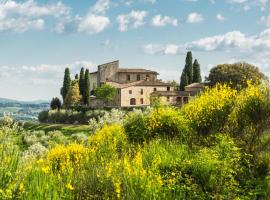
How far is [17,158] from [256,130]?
11.2 m

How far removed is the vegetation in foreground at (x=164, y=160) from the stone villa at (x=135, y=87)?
187 feet

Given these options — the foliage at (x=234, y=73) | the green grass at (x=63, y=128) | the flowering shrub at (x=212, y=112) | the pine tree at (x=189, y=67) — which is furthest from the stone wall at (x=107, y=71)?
the flowering shrub at (x=212, y=112)

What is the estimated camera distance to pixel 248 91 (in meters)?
18.0

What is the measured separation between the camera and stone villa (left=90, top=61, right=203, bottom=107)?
8806 cm

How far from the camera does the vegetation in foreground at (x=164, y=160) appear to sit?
30.0ft

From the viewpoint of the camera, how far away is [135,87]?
306ft

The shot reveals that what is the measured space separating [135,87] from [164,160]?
3184 inches

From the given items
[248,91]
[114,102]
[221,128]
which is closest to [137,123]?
[221,128]

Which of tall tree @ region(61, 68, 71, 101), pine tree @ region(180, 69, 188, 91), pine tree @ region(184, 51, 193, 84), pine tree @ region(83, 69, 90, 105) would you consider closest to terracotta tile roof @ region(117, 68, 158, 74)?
tall tree @ region(61, 68, 71, 101)

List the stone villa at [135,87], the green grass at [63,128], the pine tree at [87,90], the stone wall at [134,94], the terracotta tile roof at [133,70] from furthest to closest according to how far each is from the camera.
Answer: the terracotta tile roof at [133,70], the pine tree at [87,90], the stone wall at [134,94], the stone villa at [135,87], the green grass at [63,128]

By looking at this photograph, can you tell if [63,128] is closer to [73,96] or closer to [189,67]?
[73,96]

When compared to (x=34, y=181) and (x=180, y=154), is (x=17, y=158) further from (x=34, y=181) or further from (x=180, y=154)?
(x=180, y=154)

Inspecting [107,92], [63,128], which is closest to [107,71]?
A: [107,92]

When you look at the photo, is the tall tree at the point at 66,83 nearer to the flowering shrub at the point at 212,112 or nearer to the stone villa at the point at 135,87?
the stone villa at the point at 135,87
